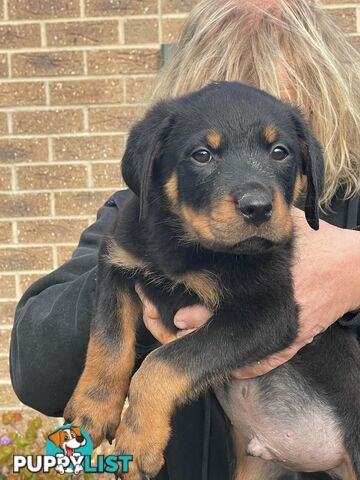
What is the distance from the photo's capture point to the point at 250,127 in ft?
7.23

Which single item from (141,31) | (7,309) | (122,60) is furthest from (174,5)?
(7,309)

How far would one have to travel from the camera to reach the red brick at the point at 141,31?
452 cm

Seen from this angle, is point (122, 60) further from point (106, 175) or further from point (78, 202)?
point (78, 202)

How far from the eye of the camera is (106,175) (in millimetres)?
4609

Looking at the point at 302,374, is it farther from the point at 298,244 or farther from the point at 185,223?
the point at 185,223

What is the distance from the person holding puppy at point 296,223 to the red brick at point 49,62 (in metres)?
1.77

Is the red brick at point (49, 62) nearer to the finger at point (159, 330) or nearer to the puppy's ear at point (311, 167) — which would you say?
the puppy's ear at point (311, 167)

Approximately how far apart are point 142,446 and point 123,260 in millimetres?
532

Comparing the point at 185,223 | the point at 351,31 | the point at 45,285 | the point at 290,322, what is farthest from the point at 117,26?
A: the point at 290,322

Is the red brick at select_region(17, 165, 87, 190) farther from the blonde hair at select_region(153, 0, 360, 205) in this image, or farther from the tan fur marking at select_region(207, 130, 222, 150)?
the tan fur marking at select_region(207, 130, 222, 150)

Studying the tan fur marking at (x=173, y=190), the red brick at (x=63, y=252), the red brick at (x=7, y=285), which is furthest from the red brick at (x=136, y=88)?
the tan fur marking at (x=173, y=190)

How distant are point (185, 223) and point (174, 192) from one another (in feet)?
0.30

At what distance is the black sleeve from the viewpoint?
247cm

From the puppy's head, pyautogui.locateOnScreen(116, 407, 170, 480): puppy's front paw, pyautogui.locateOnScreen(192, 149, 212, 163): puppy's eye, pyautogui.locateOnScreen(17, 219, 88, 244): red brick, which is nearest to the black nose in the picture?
the puppy's head
